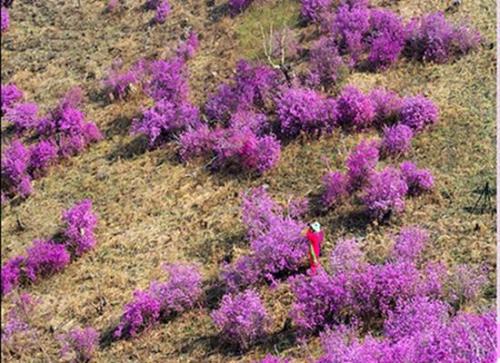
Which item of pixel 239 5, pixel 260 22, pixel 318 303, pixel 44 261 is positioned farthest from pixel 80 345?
pixel 239 5

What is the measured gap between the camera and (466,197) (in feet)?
42.5

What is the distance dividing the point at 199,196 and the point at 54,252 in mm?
3301

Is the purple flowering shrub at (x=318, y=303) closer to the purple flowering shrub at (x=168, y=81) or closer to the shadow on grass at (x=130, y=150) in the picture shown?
the shadow on grass at (x=130, y=150)

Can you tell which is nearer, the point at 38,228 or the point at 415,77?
the point at 38,228

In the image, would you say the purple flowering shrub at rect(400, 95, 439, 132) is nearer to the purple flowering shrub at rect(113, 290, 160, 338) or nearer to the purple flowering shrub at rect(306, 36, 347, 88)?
the purple flowering shrub at rect(306, 36, 347, 88)

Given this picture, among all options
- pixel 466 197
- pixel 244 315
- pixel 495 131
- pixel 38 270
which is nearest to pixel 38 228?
pixel 38 270

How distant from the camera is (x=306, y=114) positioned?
15.6 meters

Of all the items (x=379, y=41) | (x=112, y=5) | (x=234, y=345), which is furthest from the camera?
(x=112, y=5)

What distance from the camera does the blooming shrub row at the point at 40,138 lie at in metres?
16.0

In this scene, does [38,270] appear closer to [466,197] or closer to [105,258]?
[105,258]

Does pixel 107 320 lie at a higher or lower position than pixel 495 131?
lower

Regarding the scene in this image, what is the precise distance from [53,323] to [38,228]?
2.95 meters

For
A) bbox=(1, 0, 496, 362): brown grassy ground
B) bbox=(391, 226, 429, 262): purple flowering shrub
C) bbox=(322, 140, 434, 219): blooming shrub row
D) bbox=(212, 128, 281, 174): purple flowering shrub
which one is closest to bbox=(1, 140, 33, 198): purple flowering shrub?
bbox=(1, 0, 496, 362): brown grassy ground

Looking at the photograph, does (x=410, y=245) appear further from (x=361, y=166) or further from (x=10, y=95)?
(x=10, y=95)
